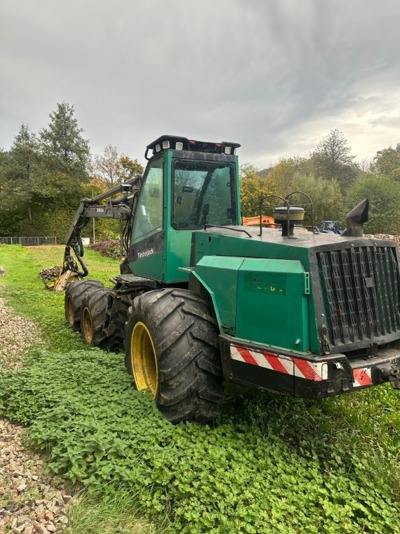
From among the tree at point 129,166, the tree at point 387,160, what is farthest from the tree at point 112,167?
the tree at point 387,160

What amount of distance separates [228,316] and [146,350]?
119 centimetres

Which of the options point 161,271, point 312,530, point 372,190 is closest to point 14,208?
point 372,190

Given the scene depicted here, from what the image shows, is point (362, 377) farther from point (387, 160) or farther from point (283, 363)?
point (387, 160)

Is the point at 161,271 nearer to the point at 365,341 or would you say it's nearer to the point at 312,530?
the point at 365,341

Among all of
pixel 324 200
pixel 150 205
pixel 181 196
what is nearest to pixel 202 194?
pixel 181 196

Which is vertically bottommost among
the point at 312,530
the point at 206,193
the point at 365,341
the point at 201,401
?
the point at 312,530

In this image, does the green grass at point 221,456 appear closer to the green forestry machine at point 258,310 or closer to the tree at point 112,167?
the green forestry machine at point 258,310

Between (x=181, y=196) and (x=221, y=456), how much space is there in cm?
274

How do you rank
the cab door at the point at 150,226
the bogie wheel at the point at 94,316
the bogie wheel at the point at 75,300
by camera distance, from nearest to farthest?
1. the cab door at the point at 150,226
2. the bogie wheel at the point at 94,316
3. the bogie wheel at the point at 75,300

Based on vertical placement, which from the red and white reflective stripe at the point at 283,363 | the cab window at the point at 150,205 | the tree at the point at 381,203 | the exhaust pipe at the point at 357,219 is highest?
the tree at the point at 381,203

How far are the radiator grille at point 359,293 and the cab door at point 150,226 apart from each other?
2202mm

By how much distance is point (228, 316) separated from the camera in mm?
3510

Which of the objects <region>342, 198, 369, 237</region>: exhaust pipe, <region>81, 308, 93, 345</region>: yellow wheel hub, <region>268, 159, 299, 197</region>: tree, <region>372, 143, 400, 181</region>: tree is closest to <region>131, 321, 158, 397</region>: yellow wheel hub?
<region>342, 198, 369, 237</region>: exhaust pipe

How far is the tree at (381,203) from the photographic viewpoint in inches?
1332
